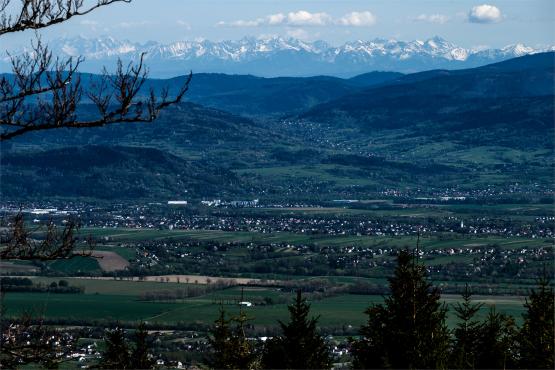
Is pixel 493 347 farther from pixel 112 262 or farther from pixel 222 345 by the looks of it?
pixel 112 262

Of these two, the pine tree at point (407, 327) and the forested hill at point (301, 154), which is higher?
the pine tree at point (407, 327)

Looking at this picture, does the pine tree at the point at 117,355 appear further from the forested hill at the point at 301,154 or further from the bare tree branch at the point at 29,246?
the forested hill at the point at 301,154

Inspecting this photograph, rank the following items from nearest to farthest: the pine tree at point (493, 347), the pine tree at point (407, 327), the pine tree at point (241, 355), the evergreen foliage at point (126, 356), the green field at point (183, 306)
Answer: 1. the pine tree at point (407, 327)
2. the pine tree at point (241, 355)
3. the evergreen foliage at point (126, 356)
4. the pine tree at point (493, 347)
5. the green field at point (183, 306)

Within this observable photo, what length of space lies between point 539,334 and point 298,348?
338 centimetres

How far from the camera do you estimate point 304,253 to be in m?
64.7

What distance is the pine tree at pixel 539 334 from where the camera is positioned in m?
13.9

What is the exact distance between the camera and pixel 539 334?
581 inches

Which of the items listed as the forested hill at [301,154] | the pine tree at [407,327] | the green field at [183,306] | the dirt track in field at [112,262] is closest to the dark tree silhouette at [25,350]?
the pine tree at [407,327]

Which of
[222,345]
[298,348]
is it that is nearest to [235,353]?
[222,345]

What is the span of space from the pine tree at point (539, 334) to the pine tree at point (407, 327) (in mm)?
1294

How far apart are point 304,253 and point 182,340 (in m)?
30.9

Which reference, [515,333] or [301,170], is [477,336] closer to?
[515,333]

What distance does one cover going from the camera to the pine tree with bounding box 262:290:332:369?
46.0 ft

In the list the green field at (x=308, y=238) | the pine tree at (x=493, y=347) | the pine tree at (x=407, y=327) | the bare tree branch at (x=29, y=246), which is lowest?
the green field at (x=308, y=238)
